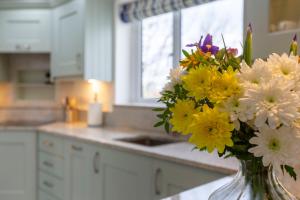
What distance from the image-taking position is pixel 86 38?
9.41 feet

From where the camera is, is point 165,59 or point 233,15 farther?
point 165,59

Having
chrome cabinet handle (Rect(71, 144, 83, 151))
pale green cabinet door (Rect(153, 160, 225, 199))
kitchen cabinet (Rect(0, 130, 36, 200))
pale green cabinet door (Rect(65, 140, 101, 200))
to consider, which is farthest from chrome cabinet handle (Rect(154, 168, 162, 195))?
kitchen cabinet (Rect(0, 130, 36, 200))

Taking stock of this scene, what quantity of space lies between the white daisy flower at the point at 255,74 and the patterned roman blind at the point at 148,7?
1.85 metres

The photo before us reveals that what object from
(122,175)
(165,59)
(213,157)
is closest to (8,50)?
(165,59)

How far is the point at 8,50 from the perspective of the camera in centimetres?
341

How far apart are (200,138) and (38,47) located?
10.3ft

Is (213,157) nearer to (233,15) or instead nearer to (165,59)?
(233,15)

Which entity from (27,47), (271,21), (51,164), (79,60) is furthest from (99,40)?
(271,21)

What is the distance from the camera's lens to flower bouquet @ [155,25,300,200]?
538 mm

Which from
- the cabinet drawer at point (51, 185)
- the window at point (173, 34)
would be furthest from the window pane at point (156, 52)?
the cabinet drawer at point (51, 185)

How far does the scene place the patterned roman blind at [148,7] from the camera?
2.47 m

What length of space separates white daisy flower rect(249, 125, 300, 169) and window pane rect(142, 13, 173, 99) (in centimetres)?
222

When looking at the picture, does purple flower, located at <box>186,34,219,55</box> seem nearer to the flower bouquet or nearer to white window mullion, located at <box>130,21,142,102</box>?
the flower bouquet

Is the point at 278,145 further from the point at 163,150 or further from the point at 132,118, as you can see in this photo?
the point at 132,118
